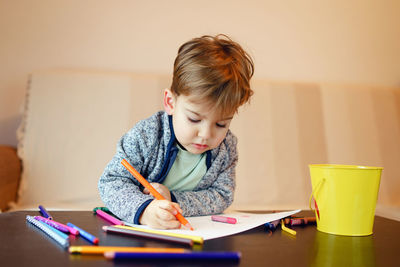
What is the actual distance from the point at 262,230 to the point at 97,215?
→ 31 centimetres

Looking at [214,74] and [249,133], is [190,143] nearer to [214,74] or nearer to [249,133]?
[214,74]

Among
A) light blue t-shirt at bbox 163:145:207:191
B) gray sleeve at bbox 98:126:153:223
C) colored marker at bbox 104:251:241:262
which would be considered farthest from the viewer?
light blue t-shirt at bbox 163:145:207:191

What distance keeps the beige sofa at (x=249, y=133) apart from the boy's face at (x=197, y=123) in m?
0.67

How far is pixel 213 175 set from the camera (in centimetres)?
92

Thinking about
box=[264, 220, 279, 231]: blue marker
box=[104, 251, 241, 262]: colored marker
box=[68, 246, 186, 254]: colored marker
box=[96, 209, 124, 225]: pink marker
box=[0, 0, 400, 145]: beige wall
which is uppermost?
box=[0, 0, 400, 145]: beige wall

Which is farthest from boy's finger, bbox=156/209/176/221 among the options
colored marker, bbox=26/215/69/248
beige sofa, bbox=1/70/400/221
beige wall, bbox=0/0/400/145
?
beige wall, bbox=0/0/400/145

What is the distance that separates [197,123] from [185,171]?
0.64 feet

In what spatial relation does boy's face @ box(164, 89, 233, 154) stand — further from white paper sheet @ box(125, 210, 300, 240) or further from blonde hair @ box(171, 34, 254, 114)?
white paper sheet @ box(125, 210, 300, 240)

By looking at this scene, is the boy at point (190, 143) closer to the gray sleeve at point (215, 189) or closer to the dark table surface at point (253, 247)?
the gray sleeve at point (215, 189)

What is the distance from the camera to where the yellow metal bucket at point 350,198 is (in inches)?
23.6

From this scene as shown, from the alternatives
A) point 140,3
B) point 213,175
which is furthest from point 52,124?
point 213,175

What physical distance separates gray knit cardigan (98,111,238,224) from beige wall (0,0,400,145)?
911mm

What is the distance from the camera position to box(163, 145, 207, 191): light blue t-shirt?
0.91 meters

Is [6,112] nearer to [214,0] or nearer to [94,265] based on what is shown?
[214,0]
